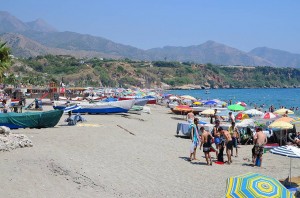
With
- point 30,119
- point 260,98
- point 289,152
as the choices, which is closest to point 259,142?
point 289,152

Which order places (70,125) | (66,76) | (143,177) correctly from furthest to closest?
(66,76) → (70,125) → (143,177)

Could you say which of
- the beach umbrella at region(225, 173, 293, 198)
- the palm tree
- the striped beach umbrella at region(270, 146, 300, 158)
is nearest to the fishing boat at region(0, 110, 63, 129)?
the palm tree

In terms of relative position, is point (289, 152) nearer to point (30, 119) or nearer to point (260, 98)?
point (30, 119)

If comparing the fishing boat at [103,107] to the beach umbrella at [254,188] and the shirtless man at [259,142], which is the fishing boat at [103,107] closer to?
the shirtless man at [259,142]

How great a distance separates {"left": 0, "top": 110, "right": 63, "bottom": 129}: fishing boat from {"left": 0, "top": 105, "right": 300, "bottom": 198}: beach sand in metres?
1.30

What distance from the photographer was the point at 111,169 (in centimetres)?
1121

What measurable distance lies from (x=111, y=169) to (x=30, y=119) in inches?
327

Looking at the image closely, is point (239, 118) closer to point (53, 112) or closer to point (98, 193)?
point (53, 112)

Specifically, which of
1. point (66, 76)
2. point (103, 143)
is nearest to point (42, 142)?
point (103, 143)

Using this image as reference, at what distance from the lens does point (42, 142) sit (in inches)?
559

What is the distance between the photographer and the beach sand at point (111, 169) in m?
9.19

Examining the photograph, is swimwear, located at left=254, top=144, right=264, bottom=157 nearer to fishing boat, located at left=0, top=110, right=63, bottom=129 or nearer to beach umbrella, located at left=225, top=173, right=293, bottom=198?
beach umbrella, located at left=225, top=173, right=293, bottom=198

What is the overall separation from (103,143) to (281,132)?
839 centimetres

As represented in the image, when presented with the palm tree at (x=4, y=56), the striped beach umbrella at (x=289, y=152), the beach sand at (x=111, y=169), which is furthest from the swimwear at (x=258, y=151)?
the palm tree at (x=4, y=56)
